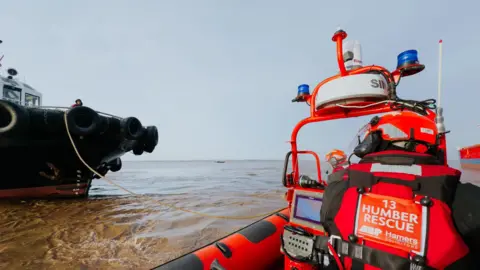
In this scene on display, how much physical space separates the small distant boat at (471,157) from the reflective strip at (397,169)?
37020mm

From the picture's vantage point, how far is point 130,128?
8.60 meters

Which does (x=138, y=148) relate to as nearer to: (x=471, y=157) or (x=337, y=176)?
(x=337, y=176)

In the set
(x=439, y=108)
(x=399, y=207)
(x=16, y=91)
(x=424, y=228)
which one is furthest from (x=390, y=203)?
(x=16, y=91)

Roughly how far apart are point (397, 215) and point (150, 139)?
10.5 meters

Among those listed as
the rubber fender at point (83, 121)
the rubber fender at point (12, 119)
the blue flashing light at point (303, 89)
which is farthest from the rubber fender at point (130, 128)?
the blue flashing light at point (303, 89)

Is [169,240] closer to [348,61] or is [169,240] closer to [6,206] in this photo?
[348,61]

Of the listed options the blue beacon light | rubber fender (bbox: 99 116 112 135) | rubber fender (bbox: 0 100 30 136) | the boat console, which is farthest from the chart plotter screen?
the boat console

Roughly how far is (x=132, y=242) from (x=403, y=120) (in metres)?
4.77

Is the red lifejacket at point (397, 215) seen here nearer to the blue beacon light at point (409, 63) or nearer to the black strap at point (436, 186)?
the black strap at point (436, 186)

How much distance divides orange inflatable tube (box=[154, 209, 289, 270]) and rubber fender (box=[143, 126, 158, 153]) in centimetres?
825

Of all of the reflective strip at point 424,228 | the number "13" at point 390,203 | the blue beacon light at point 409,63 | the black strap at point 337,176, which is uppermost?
the blue beacon light at point 409,63

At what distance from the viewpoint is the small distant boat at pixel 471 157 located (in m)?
27.0

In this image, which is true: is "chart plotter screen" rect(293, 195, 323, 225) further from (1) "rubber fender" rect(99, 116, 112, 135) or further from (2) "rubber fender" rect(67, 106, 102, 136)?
(1) "rubber fender" rect(99, 116, 112, 135)

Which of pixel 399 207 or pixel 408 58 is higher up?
pixel 408 58
